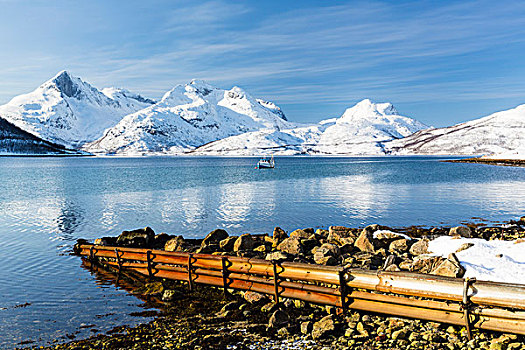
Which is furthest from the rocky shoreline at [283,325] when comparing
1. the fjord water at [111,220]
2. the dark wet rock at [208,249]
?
the dark wet rock at [208,249]

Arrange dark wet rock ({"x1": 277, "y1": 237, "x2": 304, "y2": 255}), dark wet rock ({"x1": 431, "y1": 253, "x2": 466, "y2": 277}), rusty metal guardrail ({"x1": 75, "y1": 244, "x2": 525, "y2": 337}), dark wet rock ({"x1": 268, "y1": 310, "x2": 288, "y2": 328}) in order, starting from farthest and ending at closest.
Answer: dark wet rock ({"x1": 277, "y1": 237, "x2": 304, "y2": 255}), dark wet rock ({"x1": 431, "y1": 253, "x2": 466, "y2": 277}), dark wet rock ({"x1": 268, "y1": 310, "x2": 288, "y2": 328}), rusty metal guardrail ({"x1": 75, "y1": 244, "x2": 525, "y2": 337})

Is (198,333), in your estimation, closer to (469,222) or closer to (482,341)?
(482,341)

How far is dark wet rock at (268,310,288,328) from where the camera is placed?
13703 mm

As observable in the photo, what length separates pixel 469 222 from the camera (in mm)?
38094

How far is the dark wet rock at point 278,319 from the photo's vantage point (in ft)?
45.0

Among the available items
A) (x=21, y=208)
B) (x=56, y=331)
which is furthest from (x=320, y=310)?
(x=21, y=208)

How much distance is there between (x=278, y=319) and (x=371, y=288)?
3228 millimetres

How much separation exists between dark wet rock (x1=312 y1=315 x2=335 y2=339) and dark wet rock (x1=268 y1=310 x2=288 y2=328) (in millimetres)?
1172

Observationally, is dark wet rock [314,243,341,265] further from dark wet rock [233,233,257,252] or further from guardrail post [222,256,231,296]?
dark wet rock [233,233,257,252]

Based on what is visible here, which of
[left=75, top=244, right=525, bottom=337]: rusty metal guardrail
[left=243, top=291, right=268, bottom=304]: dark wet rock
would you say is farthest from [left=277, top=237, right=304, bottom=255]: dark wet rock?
[left=243, top=291, right=268, bottom=304]: dark wet rock

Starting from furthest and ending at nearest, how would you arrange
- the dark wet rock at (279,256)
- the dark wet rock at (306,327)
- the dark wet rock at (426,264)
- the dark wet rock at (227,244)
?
the dark wet rock at (227,244) < the dark wet rock at (279,256) < the dark wet rock at (426,264) < the dark wet rock at (306,327)

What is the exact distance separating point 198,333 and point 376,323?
578cm

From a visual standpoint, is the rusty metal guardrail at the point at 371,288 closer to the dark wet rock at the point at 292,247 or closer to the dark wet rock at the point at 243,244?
the dark wet rock at the point at 243,244

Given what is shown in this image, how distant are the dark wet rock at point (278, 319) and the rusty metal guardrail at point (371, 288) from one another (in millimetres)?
1304
